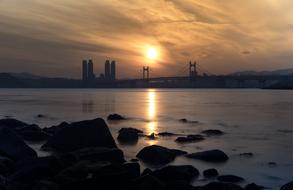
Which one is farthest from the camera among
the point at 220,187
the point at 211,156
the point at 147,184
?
the point at 211,156

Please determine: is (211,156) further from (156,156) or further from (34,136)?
(34,136)

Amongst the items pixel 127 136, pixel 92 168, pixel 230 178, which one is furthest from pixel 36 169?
pixel 127 136

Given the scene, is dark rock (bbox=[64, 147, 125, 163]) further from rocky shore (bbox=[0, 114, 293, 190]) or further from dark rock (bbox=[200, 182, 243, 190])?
dark rock (bbox=[200, 182, 243, 190])

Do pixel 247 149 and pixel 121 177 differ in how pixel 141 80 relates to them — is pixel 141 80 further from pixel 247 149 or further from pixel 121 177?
pixel 121 177

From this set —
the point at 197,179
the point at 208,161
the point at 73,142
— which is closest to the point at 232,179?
the point at 197,179

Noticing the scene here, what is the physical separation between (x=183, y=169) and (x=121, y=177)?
2.64 metres

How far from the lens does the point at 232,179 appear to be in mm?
13305

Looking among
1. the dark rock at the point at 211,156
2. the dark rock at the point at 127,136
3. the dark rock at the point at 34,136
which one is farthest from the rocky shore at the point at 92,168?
the dark rock at the point at 127,136

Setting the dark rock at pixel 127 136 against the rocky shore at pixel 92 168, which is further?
the dark rock at pixel 127 136

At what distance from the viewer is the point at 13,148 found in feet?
49.0

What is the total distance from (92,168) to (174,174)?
240 cm

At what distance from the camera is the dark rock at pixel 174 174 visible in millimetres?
12312

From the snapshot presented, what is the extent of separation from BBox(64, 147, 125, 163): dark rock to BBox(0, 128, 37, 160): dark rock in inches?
62.3

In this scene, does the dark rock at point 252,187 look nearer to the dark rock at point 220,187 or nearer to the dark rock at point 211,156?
the dark rock at point 220,187
